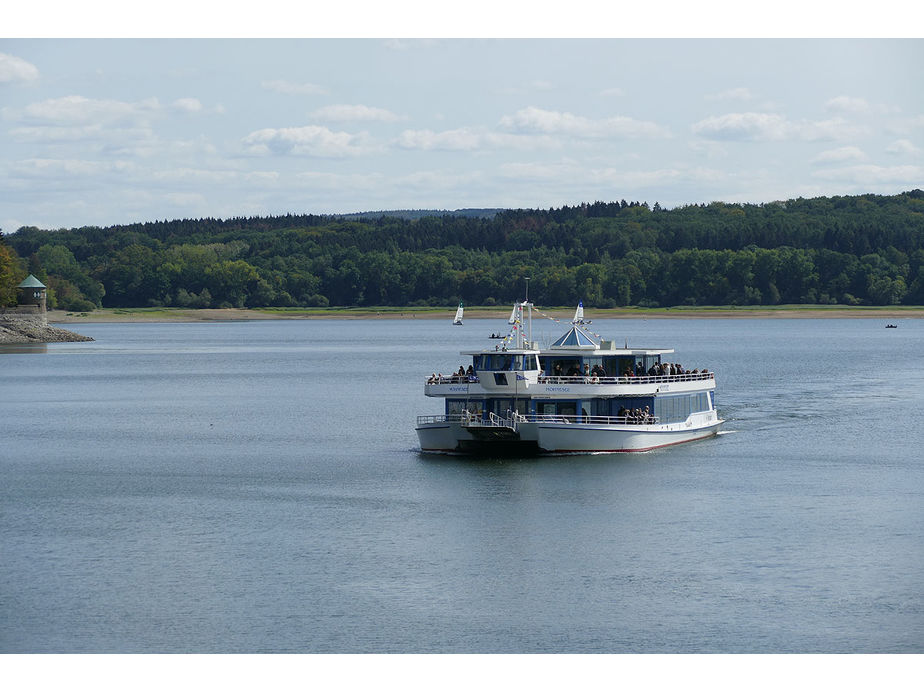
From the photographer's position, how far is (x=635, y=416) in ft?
238

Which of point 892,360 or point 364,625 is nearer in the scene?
point 364,625

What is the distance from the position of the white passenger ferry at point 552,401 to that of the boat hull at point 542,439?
1.9 inches

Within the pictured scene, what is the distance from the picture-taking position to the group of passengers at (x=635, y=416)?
72375 millimetres

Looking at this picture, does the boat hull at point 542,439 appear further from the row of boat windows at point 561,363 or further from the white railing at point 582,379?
the row of boat windows at point 561,363

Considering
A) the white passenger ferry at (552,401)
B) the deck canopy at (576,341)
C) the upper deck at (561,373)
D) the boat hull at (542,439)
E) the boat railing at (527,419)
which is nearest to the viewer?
the boat railing at (527,419)

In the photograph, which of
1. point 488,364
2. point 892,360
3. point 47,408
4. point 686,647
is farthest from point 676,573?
point 892,360

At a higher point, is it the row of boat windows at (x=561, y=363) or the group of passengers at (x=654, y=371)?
the row of boat windows at (x=561, y=363)

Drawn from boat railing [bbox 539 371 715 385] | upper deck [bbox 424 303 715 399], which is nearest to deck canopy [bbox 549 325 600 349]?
upper deck [bbox 424 303 715 399]

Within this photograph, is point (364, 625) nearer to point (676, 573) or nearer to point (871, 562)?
point (676, 573)

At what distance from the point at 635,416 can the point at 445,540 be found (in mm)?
23204

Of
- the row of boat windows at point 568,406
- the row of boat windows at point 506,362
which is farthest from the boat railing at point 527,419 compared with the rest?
the row of boat windows at point 506,362

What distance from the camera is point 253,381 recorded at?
131750mm

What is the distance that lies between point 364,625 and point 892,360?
415 feet

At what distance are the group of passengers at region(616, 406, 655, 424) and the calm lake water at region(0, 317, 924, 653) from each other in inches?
72.2
